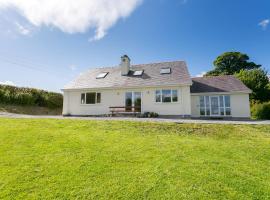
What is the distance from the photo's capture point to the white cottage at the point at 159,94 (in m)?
17.2

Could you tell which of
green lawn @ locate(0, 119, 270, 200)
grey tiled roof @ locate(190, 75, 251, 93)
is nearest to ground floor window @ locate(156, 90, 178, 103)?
grey tiled roof @ locate(190, 75, 251, 93)

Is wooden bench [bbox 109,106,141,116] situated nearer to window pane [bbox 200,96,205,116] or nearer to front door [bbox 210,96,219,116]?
window pane [bbox 200,96,205,116]

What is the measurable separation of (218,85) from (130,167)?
16746 mm

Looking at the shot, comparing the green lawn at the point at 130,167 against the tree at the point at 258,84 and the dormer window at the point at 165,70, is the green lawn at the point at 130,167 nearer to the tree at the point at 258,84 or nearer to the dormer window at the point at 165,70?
the dormer window at the point at 165,70

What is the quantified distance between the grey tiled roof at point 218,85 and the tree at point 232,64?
A: 971 inches

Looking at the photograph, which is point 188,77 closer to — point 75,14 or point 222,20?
point 222,20

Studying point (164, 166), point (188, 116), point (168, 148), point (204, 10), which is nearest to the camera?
point (164, 166)

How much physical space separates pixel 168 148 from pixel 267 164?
3.12 meters

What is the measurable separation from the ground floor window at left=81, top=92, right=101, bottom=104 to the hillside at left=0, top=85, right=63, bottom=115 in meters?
8.04

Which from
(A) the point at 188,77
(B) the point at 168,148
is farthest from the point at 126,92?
(B) the point at 168,148

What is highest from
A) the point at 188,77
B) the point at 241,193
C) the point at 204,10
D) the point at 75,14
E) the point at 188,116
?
the point at 204,10

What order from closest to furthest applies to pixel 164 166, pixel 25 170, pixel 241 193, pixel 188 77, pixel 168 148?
pixel 241 193 → pixel 25 170 → pixel 164 166 → pixel 168 148 → pixel 188 77

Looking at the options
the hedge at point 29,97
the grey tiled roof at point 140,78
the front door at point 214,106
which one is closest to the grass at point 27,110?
the hedge at point 29,97

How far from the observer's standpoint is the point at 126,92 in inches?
734
